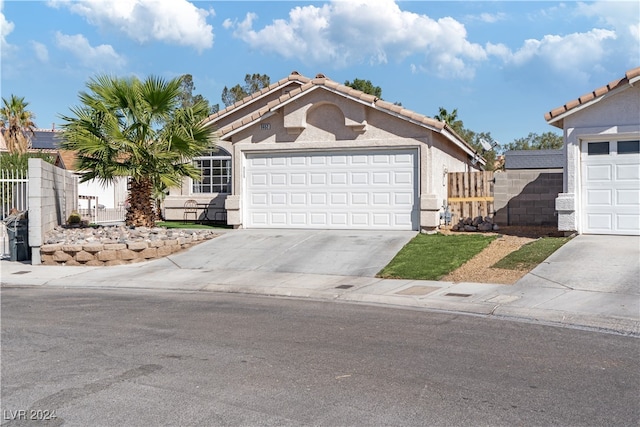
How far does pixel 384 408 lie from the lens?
16.6 ft

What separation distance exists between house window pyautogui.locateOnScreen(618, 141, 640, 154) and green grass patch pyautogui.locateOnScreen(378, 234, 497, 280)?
370 cm

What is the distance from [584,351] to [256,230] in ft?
43.6

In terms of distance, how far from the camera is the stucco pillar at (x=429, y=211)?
1759 centimetres

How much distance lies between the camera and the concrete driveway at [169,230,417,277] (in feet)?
45.4

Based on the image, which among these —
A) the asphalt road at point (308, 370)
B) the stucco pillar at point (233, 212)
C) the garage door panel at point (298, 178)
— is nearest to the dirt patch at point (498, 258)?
the asphalt road at point (308, 370)

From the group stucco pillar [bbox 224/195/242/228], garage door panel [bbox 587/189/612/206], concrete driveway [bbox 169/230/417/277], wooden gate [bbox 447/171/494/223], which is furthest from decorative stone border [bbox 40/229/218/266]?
garage door panel [bbox 587/189/612/206]

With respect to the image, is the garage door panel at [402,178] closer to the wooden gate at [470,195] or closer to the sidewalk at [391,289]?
the wooden gate at [470,195]

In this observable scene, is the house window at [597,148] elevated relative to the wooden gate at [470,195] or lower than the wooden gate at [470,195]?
elevated

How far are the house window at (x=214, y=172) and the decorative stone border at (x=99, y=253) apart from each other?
845 centimetres

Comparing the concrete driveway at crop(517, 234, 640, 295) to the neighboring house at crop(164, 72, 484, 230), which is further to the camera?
the neighboring house at crop(164, 72, 484, 230)

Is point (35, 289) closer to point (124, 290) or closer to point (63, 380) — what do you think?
point (124, 290)

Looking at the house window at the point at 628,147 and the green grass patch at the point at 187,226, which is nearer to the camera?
the house window at the point at 628,147

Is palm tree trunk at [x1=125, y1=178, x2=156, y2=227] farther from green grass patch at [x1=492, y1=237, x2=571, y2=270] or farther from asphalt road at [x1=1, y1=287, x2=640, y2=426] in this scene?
green grass patch at [x1=492, y1=237, x2=571, y2=270]

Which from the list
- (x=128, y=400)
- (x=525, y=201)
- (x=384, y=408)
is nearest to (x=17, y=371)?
(x=128, y=400)
